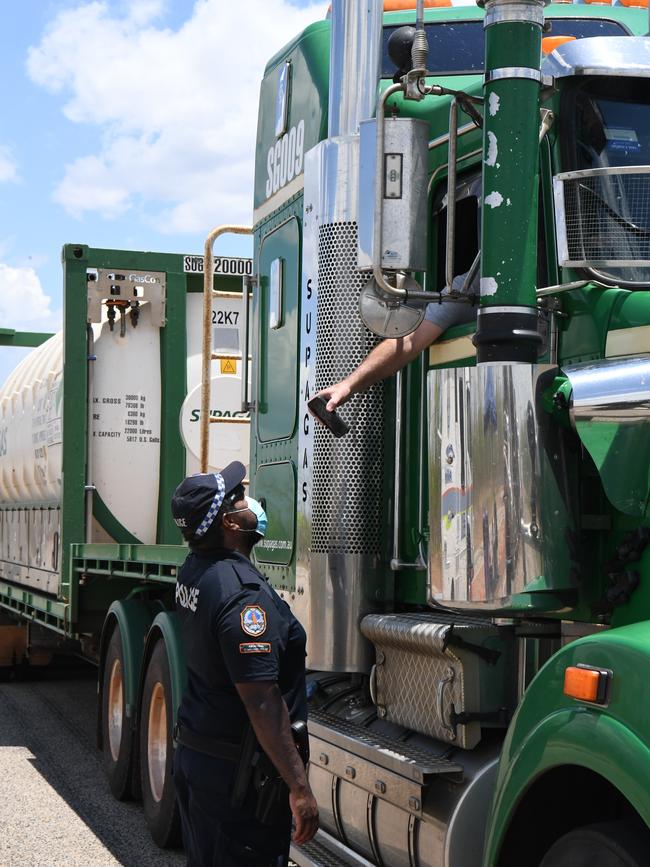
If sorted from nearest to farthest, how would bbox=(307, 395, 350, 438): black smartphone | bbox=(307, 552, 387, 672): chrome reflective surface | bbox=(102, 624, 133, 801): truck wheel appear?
bbox=(307, 395, 350, 438): black smartphone < bbox=(307, 552, 387, 672): chrome reflective surface < bbox=(102, 624, 133, 801): truck wheel

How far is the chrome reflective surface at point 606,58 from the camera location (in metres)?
3.44

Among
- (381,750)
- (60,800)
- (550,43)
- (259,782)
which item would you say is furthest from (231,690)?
(60,800)

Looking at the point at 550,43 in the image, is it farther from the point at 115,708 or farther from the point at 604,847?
the point at 115,708

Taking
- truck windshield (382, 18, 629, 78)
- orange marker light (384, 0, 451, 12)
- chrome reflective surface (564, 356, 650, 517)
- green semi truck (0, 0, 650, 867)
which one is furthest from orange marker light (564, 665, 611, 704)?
orange marker light (384, 0, 451, 12)

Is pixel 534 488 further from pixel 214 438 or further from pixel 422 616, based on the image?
pixel 214 438

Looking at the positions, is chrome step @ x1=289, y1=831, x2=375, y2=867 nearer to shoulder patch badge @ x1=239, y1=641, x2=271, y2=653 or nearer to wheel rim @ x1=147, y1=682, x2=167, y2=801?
shoulder patch badge @ x1=239, y1=641, x2=271, y2=653

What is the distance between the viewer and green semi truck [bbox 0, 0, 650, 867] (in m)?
3.18

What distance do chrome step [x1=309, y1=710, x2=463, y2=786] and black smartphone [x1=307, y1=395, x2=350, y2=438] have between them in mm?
1078

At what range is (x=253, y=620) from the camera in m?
3.59

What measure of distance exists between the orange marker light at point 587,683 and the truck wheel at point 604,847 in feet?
0.99

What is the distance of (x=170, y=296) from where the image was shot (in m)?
8.84

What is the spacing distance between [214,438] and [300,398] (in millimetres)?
3838

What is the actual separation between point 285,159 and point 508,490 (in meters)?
2.68

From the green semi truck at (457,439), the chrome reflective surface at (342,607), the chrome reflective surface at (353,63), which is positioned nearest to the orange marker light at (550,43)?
the green semi truck at (457,439)
